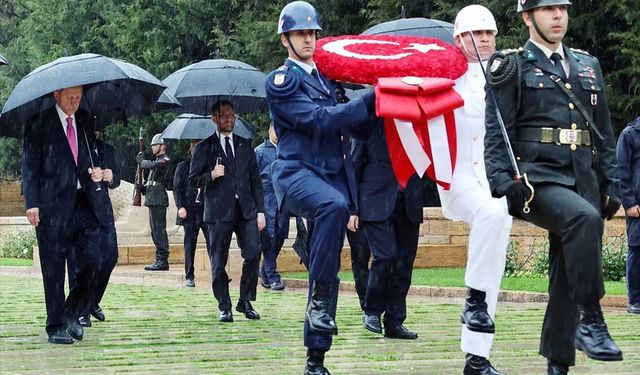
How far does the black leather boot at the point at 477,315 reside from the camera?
8398 mm

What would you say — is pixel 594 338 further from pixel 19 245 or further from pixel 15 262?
pixel 19 245

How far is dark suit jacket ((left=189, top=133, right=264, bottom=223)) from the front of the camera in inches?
546

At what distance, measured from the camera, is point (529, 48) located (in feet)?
26.1

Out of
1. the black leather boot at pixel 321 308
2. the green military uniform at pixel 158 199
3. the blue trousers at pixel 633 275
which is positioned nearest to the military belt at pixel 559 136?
the black leather boot at pixel 321 308

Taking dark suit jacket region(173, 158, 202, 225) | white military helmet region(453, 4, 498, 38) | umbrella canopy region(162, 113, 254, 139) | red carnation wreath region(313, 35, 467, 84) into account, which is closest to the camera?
red carnation wreath region(313, 35, 467, 84)

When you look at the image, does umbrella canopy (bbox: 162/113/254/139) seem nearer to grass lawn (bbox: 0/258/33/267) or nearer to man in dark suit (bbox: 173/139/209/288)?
man in dark suit (bbox: 173/139/209/288)

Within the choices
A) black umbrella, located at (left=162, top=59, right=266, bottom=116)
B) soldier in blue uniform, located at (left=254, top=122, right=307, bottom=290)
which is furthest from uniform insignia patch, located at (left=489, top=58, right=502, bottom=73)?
soldier in blue uniform, located at (left=254, top=122, right=307, bottom=290)

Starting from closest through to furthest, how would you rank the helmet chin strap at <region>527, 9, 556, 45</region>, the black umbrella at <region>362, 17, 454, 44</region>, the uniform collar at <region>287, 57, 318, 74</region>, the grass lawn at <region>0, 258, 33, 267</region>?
the helmet chin strap at <region>527, 9, 556, 45</region>
the uniform collar at <region>287, 57, 318, 74</region>
the black umbrella at <region>362, 17, 454, 44</region>
the grass lawn at <region>0, 258, 33, 267</region>

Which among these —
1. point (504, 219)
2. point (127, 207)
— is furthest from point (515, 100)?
point (127, 207)

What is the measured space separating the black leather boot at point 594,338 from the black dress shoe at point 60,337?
509 centimetres

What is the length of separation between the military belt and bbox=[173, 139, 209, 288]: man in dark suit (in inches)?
469

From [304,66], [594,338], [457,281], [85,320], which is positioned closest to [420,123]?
[304,66]

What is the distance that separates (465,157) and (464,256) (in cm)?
1349

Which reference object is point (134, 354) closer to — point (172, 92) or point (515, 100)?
point (515, 100)
